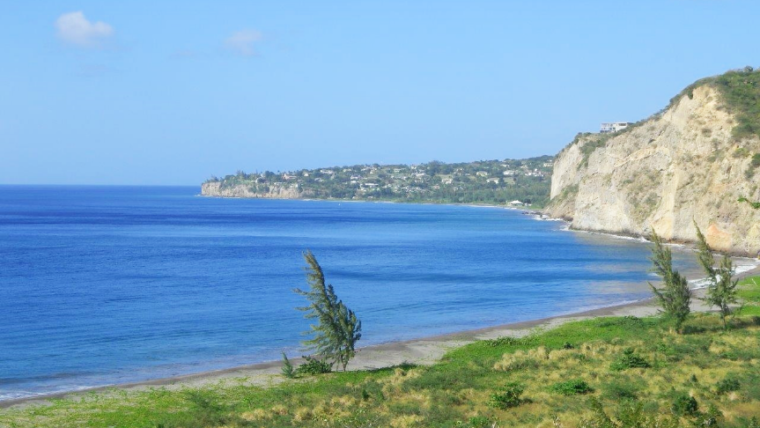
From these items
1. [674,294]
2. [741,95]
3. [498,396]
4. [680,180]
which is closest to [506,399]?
[498,396]

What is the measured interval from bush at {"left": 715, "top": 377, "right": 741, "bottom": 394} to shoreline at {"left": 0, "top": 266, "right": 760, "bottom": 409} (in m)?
12.8

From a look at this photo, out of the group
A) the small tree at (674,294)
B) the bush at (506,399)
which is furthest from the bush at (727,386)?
the small tree at (674,294)

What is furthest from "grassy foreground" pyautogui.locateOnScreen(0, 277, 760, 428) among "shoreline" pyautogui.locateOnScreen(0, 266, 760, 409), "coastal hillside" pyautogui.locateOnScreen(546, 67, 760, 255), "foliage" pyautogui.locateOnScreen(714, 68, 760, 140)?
"foliage" pyautogui.locateOnScreen(714, 68, 760, 140)

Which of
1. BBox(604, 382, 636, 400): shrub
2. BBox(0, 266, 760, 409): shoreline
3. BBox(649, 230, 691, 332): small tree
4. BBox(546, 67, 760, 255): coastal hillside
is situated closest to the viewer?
BBox(604, 382, 636, 400): shrub

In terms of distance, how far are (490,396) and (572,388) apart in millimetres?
2721

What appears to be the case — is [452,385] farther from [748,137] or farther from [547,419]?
[748,137]

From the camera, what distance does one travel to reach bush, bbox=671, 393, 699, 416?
22.3 m

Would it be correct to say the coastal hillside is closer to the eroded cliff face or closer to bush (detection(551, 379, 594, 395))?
the eroded cliff face

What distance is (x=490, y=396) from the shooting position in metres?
26.4

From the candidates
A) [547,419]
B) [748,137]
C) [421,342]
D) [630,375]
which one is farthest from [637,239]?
[547,419]

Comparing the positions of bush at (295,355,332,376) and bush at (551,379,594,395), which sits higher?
bush at (551,379,594,395)

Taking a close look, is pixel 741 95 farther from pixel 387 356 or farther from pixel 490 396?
pixel 490 396

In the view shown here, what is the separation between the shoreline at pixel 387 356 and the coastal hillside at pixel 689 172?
26.5 metres

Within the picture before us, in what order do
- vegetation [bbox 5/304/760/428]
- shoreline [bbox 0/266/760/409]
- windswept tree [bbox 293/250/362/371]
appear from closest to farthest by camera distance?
vegetation [bbox 5/304/760/428] → shoreline [bbox 0/266/760/409] → windswept tree [bbox 293/250/362/371]
